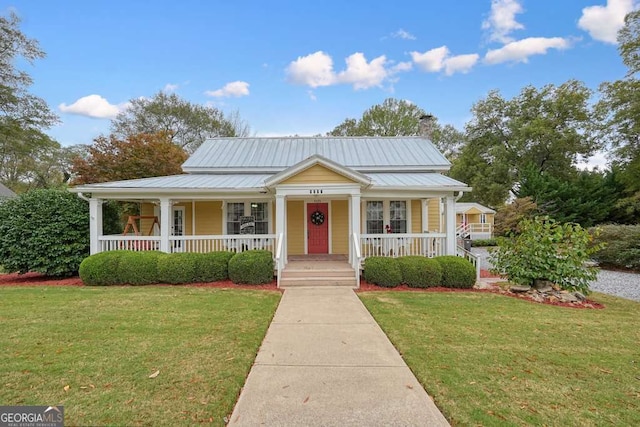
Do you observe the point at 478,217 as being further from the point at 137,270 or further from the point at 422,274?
the point at 137,270

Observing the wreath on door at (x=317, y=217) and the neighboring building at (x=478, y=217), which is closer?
the wreath on door at (x=317, y=217)

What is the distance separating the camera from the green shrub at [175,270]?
8906mm

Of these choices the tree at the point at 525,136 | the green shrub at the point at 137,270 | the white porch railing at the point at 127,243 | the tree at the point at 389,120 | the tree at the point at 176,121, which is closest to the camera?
the green shrub at the point at 137,270

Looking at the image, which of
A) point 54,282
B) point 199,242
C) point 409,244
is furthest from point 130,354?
point 409,244

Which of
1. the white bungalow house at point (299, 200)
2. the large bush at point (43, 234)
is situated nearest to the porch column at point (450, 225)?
the white bungalow house at point (299, 200)

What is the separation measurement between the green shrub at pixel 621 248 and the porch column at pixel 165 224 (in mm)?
16720

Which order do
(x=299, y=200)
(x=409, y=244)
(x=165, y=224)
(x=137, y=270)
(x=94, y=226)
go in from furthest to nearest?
(x=299, y=200) < (x=409, y=244) < (x=165, y=224) < (x=94, y=226) < (x=137, y=270)

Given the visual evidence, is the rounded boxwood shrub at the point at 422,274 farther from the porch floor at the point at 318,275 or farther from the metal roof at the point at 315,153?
the metal roof at the point at 315,153

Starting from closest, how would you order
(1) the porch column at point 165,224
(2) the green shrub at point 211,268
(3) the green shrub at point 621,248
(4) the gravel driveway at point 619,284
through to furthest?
(2) the green shrub at point 211,268 → (4) the gravel driveway at point 619,284 → (1) the porch column at point 165,224 → (3) the green shrub at point 621,248

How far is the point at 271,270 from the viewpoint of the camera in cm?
911

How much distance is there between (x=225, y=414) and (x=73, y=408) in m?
1.43

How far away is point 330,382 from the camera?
3.51 meters

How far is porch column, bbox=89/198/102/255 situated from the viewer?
9.89 m

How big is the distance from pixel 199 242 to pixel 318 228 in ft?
14.6
